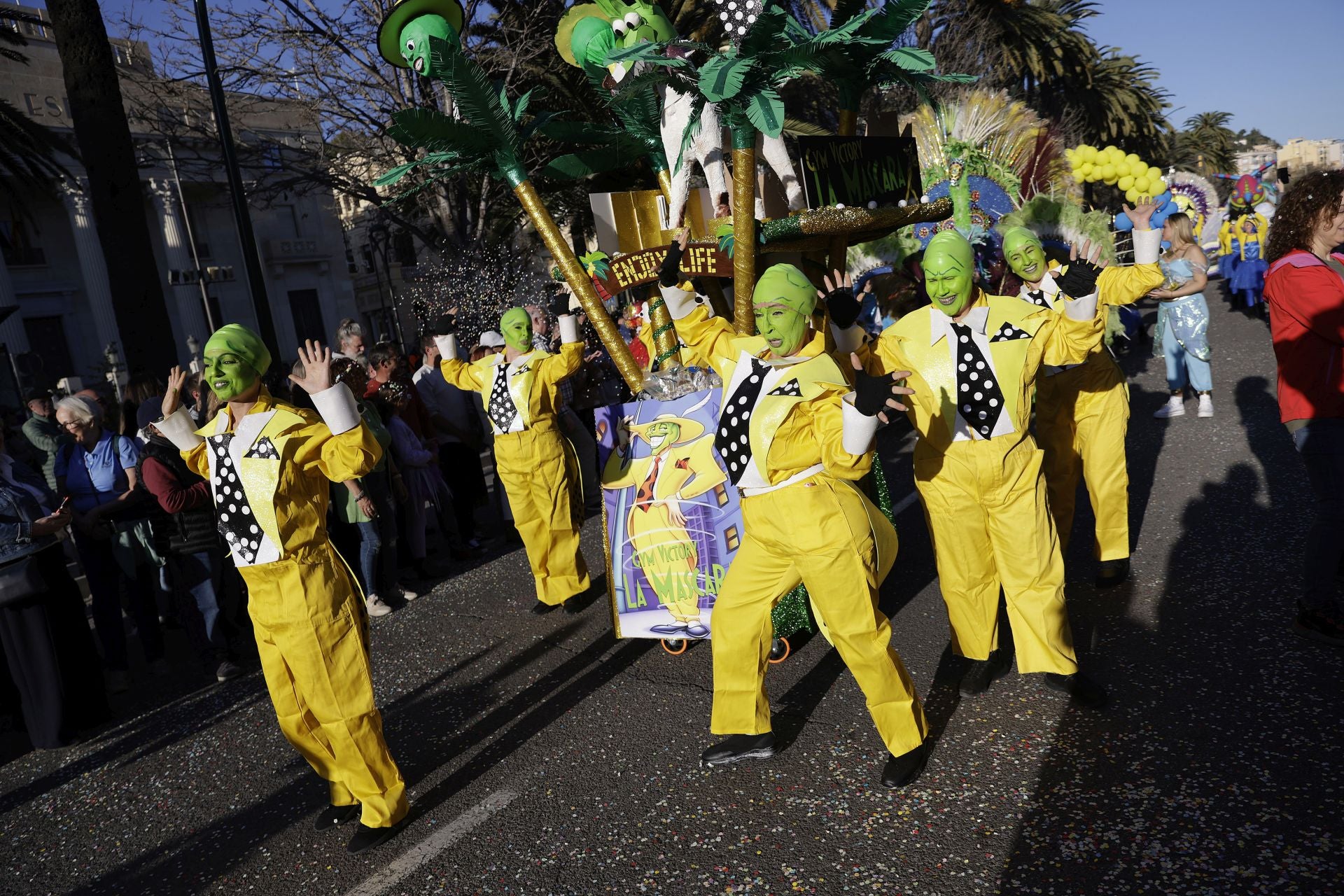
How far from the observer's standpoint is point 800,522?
312cm

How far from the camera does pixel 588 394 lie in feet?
29.6

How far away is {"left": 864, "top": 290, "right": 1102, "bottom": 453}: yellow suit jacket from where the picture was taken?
11.3 ft

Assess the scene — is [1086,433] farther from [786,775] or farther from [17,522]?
[17,522]

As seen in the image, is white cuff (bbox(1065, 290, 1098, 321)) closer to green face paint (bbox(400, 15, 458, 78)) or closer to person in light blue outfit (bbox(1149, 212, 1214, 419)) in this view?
green face paint (bbox(400, 15, 458, 78))

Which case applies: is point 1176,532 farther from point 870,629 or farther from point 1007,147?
point 1007,147

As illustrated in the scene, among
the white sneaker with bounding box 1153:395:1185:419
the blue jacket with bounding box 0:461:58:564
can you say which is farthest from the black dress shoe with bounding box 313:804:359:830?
the white sneaker with bounding box 1153:395:1185:419

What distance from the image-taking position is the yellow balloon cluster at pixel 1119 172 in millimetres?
9422

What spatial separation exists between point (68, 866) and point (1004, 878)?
338 cm

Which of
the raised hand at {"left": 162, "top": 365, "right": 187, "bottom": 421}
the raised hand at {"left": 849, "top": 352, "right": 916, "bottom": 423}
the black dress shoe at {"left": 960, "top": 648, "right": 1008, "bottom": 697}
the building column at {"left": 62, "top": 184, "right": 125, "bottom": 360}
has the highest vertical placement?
the building column at {"left": 62, "top": 184, "right": 125, "bottom": 360}

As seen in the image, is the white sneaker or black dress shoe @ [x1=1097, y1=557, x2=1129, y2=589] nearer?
black dress shoe @ [x1=1097, y1=557, x2=1129, y2=589]

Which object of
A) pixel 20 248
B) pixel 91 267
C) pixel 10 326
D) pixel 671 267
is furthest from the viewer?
pixel 91 267

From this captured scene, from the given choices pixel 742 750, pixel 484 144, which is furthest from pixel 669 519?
pixel 484 144

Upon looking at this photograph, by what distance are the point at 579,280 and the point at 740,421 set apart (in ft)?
7.16

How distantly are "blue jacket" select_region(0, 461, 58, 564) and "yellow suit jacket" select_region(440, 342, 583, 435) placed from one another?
227 cm
